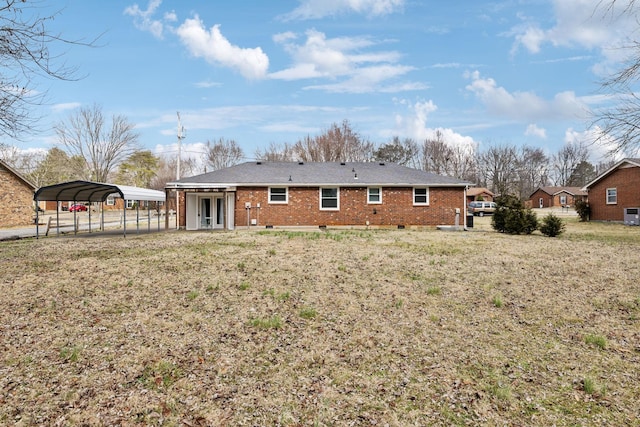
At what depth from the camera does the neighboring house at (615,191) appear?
80.1 feet

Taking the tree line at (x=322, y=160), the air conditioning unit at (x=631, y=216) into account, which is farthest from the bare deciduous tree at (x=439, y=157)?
the air conditioning unit at (x=631, y=216)

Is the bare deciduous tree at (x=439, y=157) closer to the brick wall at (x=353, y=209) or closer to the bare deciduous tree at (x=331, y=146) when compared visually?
the bare deciduous tree at (x=331, y=146)

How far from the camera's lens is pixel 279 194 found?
20750mm

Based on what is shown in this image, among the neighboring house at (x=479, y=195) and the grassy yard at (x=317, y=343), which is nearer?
the grassy yard at (x=317, y=343)

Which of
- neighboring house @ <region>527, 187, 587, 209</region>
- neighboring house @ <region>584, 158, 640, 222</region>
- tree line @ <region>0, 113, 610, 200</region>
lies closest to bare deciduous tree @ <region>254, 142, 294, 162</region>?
tree line @ <region>0, 113, 610, 200</region>

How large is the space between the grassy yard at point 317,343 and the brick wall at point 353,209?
437 inches

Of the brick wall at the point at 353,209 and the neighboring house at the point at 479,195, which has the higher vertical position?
the neighboring house at the point at 479,195

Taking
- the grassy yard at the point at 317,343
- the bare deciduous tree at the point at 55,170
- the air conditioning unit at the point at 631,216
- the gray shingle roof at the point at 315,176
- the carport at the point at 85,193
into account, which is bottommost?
the grassy yard at the point at 317,343

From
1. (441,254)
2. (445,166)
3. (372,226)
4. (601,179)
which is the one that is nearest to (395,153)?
(445,166)

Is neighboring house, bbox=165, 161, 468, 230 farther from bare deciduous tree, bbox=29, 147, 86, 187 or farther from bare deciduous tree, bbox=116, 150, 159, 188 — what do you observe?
bare deciduous tree, bbox=116, 150, 159, 188

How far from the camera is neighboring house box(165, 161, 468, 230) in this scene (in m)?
20.5

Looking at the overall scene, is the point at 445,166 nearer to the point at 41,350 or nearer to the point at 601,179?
the point at 601,179

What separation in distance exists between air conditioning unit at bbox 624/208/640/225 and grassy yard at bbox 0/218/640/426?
1927cm

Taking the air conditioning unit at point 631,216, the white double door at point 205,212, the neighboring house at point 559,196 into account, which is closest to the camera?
the white double door at point 205,212
